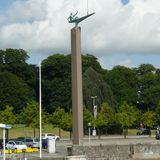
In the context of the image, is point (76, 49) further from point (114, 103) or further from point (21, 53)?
point (21, 53)

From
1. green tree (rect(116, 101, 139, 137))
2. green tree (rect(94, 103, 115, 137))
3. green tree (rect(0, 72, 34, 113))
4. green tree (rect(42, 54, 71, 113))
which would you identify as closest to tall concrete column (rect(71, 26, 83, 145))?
green tree (rect(94, 103, 115, 137))

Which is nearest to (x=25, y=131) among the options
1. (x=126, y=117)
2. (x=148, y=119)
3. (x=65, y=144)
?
(x=126, y=117)

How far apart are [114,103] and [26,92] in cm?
2257

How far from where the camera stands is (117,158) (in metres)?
42.3

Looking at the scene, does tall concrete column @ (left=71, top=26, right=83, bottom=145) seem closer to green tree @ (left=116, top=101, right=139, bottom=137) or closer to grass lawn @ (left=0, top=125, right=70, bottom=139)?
grass lawn @ (left=0, top=125, right=70, bottom=139)

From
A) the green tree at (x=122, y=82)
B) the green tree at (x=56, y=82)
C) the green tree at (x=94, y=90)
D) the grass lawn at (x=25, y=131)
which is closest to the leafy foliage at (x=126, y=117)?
the green tree at (x=94, y=90)

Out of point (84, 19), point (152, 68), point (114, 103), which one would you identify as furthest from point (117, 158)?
point (152, 68)

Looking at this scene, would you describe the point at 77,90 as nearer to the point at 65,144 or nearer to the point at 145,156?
the point at 145,156

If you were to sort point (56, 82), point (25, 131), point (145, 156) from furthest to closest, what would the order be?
point (56, 82) < point (25, 131) < point (145, 156)

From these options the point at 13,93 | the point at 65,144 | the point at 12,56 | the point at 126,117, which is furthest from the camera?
the point at 12,56

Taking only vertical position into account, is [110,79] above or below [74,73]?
above

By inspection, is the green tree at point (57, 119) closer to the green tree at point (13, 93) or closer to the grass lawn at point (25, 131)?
the grass lawn at point (25, 131)

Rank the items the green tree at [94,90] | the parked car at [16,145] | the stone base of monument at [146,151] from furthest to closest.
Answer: the green tree at [94,90], the parked car at [16,145], the stone base of monument at [146,151]

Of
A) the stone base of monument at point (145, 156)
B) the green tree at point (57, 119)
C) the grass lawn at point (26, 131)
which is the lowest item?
the stone base of monument at point (145, 156)
